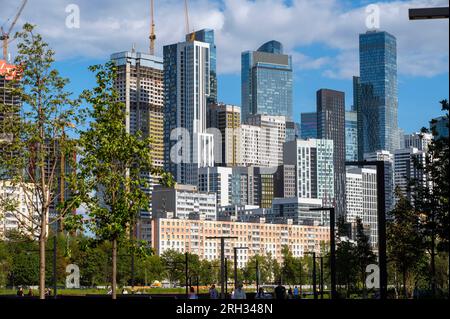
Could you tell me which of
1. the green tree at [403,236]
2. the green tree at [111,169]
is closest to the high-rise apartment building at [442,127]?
the green tree at [111,169]

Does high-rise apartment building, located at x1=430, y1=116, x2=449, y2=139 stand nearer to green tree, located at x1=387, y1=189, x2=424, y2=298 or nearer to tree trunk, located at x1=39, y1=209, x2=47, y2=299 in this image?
tree trunk, located at x1=39, y1=209, x2=47, y2=299

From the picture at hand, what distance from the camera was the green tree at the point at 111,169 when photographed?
4025 cm

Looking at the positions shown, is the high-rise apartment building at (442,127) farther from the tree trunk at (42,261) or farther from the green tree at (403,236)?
the green tree at (403,236)

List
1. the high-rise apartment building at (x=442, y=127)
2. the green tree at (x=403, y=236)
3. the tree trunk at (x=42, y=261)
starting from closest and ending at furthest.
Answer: the high-rise apartment building at (x=442, y=127) → the tree trunk at (x=42, y=261) → the green tree at (x=403, y=236)

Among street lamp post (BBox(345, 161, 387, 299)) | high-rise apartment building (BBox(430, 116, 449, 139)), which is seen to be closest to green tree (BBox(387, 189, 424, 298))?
high-rise apartment building (BBox(430, 116, 449, 139))

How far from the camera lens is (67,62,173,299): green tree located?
40.2 meters

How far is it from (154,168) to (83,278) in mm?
140393
